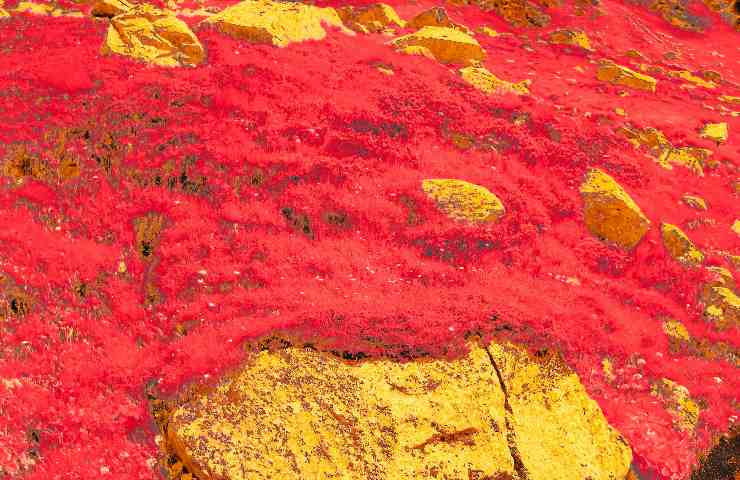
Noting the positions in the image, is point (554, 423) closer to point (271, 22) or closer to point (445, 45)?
point (271, 22)

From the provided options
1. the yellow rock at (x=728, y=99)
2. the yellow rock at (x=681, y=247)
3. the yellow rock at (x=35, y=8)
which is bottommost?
the yellow rock at (x=728, y=99)

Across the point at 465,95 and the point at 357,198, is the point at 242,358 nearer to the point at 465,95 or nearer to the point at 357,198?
the point at 357,198

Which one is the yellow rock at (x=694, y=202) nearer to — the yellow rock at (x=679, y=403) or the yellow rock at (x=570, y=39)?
the yellow rock at (x=679, y=403)

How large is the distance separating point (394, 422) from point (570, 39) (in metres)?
46.9

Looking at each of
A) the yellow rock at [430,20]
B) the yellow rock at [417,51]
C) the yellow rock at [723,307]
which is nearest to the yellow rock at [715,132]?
the yellow rock at [723,307]

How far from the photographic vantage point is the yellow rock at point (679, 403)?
39.2ft

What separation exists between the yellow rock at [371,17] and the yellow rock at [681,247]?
24928 millimetres

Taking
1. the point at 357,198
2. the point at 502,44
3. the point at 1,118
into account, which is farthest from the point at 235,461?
the point at 502,44

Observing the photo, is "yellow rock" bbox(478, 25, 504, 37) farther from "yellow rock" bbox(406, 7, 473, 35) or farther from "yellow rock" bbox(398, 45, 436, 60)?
"yellow rock" bbox(398, 45, 436, 60)

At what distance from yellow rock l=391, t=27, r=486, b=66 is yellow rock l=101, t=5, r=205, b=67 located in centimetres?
1367

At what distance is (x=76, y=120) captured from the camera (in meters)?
18.6

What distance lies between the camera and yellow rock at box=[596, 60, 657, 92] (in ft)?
118

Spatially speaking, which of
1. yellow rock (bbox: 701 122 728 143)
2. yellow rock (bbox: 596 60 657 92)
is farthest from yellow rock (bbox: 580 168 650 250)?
yellow rock (bbox: 596 60 657 92)

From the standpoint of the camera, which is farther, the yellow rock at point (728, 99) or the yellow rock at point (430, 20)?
the yellow rock at point (430, 20)
